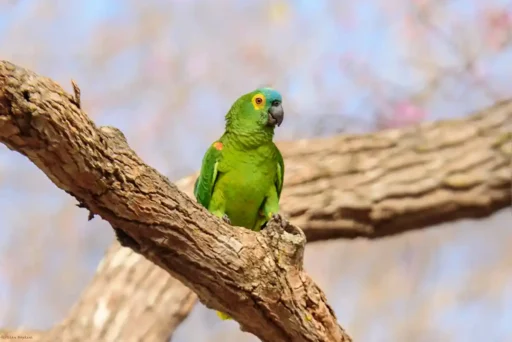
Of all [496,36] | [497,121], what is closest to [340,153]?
[497,121]

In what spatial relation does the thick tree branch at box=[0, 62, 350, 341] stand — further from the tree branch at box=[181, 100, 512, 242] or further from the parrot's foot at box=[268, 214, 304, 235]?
the tree branch at box=[181, 100, 512, 242]

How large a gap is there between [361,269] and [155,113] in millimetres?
992

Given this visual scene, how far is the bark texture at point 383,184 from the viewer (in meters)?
1.72

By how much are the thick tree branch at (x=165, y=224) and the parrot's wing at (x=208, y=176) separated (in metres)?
0.31

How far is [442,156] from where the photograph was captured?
191cm

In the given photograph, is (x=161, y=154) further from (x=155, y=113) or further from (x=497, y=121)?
(x=497, y=121)

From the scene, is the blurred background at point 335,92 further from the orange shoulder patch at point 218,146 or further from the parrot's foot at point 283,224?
the parrot's foot at point 283,224

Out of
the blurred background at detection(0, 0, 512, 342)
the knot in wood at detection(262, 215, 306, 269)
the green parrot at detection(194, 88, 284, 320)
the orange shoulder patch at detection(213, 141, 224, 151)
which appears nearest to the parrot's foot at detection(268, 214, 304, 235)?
→ the knot in wood at detection(262, 215, 306, 269)

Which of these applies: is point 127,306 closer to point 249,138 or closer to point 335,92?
point 249,138

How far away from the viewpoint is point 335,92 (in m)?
2.34

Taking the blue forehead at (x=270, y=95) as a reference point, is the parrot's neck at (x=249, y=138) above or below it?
below

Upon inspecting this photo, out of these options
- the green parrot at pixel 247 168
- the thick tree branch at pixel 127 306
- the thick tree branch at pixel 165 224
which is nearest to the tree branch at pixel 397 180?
the thick tree branch at pixel 127 306

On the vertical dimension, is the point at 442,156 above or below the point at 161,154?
above

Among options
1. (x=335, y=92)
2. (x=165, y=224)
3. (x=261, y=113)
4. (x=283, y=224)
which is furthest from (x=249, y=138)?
(x=335, y=92)
